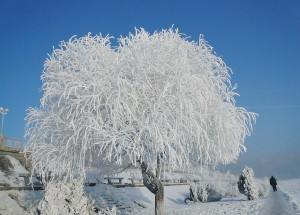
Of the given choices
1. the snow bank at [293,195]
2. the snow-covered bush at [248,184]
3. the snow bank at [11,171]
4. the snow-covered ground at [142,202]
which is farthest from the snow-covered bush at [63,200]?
the snow-covered bush at [248,184]

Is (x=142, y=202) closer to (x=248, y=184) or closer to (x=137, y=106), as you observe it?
(x=248, y=184)

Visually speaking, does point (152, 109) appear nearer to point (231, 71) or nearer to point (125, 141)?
point (125, 141)

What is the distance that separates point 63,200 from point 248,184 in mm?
15401

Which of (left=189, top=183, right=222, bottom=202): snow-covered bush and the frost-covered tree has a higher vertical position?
the frost-covered tree

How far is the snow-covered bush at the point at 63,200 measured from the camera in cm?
916

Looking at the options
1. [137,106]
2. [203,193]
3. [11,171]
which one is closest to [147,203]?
[203,193]

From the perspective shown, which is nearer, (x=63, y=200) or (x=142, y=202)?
(x=63, y=200)

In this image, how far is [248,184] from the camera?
20.4 meters

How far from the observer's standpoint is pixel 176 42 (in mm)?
11305

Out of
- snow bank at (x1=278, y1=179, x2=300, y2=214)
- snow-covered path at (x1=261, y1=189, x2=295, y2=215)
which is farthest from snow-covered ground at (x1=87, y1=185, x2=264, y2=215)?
snow bank at (x1=278, y1=179, x2=300, y2=214)

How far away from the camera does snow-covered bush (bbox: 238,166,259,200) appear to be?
66.0ft

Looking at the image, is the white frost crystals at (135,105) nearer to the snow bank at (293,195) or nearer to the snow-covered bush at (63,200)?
the snow-covered bush at (63,200)

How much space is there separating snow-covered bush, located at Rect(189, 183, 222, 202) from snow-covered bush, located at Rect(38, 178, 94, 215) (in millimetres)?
14108

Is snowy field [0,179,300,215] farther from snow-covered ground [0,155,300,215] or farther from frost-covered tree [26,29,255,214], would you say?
frost-covered tree [26,29,255,214]
